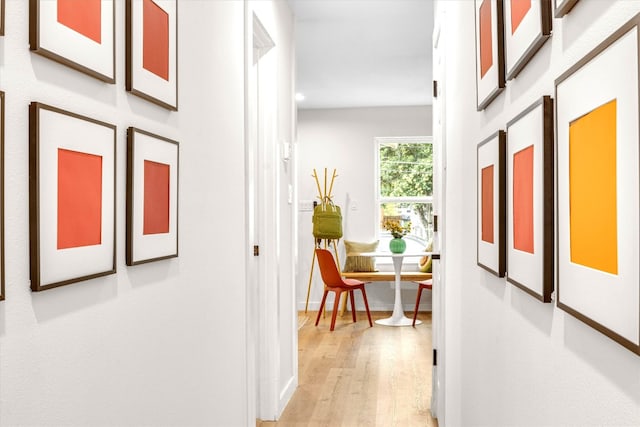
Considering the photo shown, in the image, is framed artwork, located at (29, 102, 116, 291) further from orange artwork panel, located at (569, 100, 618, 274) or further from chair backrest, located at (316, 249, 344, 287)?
chair backrest, located at (316, 249, 344, 287)

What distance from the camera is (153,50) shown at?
5.59ft

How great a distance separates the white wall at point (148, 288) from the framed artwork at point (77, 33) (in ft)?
0.07

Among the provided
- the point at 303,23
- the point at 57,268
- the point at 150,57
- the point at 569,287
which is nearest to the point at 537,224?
the point at 569,287

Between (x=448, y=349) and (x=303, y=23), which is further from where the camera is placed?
(x=303, y=23)

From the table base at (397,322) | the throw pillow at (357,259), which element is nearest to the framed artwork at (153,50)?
the table base at (397,322)

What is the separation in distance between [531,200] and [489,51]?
565 mm

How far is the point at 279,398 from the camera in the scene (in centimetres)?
354

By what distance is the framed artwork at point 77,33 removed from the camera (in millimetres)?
1176

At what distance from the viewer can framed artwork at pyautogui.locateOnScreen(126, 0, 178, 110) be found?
1565mm

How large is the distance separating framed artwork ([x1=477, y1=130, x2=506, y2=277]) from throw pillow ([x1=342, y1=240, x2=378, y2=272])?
5.60 metres

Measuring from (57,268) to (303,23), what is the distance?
3.44 meters

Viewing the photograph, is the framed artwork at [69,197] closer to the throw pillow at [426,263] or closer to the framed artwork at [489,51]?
the framed artwork at [489,51]

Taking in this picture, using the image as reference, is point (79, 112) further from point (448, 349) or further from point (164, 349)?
point (448, 349)

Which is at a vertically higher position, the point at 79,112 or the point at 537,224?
the point at 79,112
